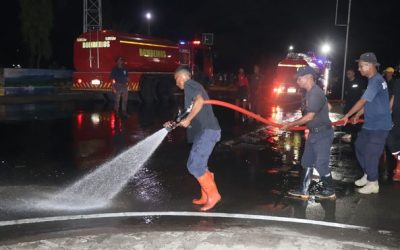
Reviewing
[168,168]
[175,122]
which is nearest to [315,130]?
[175,122]

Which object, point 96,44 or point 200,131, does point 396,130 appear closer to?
point 200,131

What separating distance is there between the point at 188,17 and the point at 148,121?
43836 millimetres

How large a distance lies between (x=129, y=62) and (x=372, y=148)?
56.1ft

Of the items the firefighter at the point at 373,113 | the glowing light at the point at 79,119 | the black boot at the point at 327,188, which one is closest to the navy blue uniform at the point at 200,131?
the black boot at the point at 327,188

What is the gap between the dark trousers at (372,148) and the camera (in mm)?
6457

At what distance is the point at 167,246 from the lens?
14.4ft

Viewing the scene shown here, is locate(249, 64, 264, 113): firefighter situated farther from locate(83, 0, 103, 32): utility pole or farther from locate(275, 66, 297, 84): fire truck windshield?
locate(83, 0, 103, 32): utility pole

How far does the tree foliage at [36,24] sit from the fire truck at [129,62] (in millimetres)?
8139

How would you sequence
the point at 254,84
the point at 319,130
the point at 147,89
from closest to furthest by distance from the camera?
the point at 319,130 → the point at 254,84 → the point at 147,89

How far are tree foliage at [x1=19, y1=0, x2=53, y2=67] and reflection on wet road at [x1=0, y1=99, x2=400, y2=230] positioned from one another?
16.5 metres

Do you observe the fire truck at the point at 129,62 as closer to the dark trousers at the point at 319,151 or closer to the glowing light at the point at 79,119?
the glowing light at the point at 79,119

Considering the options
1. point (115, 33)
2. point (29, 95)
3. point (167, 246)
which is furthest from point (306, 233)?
point (29, 95)

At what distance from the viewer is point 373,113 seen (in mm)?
6430

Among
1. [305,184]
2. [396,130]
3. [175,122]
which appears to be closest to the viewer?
[175,122]
